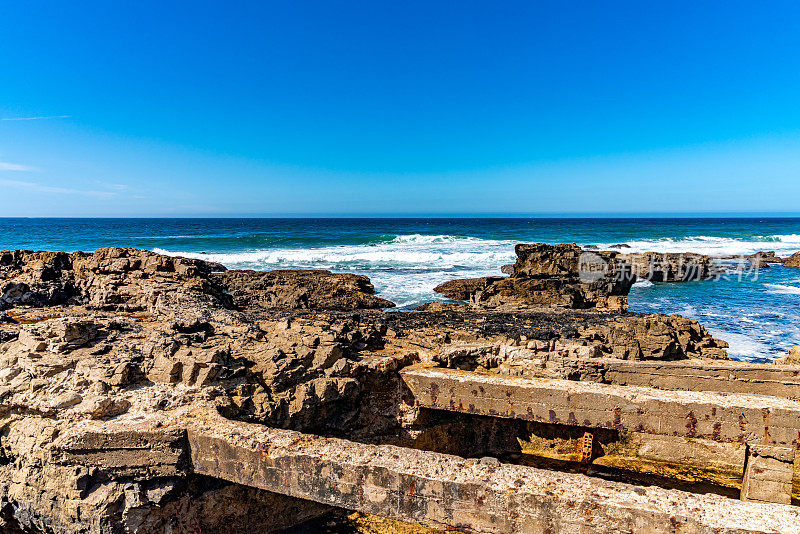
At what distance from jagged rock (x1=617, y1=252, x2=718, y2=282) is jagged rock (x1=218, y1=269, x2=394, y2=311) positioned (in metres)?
17.7

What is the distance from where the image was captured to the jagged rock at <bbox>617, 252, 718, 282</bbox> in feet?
93.5

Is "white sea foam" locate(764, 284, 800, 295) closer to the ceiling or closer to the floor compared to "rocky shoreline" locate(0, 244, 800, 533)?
closer to the floor

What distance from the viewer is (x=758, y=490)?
5.41 metres

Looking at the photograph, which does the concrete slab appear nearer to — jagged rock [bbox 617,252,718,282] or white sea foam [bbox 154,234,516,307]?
white sea foam [bbox 154,234,516,307]

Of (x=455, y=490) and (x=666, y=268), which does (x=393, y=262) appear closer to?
(x=666, y=268)

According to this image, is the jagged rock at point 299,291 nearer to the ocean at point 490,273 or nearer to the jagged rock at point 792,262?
the ocean at point 490,273

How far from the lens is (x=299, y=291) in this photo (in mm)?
17953

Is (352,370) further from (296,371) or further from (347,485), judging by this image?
(347,485)

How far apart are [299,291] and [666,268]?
80.9 feet

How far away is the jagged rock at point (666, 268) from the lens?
28.5m

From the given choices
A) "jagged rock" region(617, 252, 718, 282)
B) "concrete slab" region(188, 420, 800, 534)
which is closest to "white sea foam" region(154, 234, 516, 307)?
"jagged rock" region(617, 252, 718, 282)

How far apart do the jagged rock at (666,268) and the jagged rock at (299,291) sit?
17703 mm

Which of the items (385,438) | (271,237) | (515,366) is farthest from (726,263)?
(271,237)

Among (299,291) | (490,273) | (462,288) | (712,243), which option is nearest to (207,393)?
(299,291)
